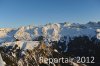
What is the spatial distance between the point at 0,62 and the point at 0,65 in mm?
421

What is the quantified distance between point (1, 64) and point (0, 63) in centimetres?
9

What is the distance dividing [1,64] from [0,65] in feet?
0.85

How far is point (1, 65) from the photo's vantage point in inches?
611

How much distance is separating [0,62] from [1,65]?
1.11ft

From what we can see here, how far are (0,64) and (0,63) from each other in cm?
15

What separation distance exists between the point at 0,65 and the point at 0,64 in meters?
0.14

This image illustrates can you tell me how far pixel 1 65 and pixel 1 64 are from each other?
16cm

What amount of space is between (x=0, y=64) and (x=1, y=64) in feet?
0.43

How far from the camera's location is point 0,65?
50.6 feet

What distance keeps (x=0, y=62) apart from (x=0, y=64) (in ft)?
0.91

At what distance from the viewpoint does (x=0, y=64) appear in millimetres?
15555

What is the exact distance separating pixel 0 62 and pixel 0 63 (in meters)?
0.13

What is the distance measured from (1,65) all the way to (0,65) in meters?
0.12

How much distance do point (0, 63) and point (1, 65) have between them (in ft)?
0.70
